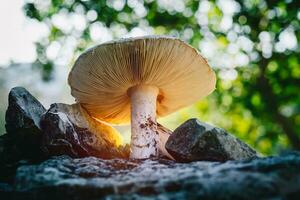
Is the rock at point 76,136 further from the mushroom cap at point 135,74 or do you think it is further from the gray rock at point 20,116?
the mushroom cap at point 135,74

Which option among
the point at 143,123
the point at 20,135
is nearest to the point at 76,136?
the point at 20,135

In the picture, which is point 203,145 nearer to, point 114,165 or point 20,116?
point 114,165

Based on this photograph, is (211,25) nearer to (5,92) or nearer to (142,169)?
(5,92)

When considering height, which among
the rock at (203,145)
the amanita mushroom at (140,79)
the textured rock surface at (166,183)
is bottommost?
the textured rock surface at (166,183)

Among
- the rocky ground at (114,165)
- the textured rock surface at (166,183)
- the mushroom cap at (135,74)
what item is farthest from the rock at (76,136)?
the textured rock surface at (166,183)

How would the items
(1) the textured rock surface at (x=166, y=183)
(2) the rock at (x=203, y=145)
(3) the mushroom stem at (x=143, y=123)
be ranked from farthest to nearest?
(3) the mushroom stem at (x=143, y=123) → (2) the rock at (x=203, y=145) → (1) the textured rock surface at (x=166, y=183)

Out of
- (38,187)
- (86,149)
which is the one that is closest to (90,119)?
(86,149)
